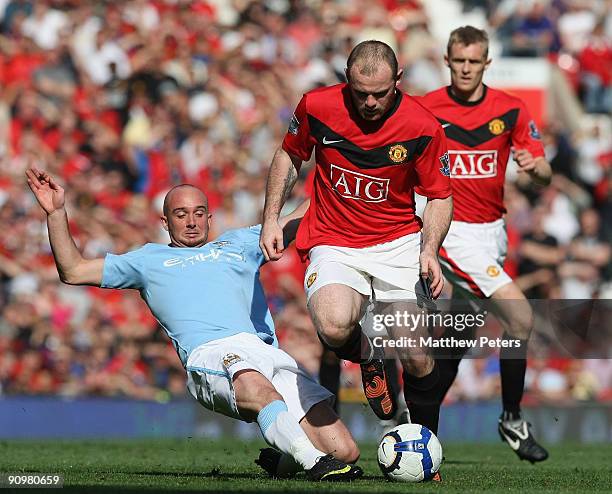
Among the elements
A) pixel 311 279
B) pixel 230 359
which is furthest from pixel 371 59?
pixel 230 359

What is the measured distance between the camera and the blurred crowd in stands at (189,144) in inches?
631

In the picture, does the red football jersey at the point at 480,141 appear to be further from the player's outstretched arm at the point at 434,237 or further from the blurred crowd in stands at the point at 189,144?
the blurred crowd in stands at the point at 189,144

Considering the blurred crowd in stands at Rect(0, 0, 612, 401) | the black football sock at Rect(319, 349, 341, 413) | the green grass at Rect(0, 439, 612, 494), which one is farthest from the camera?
the blurred crowd in stands at Rect(0, 0, 612, 401)

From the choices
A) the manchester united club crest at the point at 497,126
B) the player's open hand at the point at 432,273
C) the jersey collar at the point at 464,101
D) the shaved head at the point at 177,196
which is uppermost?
the jersey collar at the point at 464,101

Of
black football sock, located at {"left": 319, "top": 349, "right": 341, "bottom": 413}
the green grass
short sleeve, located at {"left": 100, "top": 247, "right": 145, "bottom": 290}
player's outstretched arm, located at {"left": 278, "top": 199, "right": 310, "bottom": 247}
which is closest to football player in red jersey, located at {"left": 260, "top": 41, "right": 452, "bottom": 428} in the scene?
player's outstretched arm, located at {"left": 278, "top": 199, "right": 310, "bottom": 247}

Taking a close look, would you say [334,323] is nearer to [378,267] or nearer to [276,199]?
[378,267]

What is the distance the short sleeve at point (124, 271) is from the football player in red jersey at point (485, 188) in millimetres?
2903

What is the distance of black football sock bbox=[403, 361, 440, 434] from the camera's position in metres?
8.68

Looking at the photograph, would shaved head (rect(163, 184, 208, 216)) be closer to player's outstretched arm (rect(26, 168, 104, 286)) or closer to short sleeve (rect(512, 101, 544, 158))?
player's outstretched arm (rect(26, 168, 104, 286))

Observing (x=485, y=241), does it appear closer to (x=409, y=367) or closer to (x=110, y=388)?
(x=409, y=367)

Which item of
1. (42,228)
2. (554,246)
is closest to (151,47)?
(42,228)

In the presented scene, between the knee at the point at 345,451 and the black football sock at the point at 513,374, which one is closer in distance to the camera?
the knee at the point at 345,451

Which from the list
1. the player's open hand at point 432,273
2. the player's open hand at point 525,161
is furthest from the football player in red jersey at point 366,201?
the player's open hand at point 525,161

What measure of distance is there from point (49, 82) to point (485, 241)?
31.6ft
